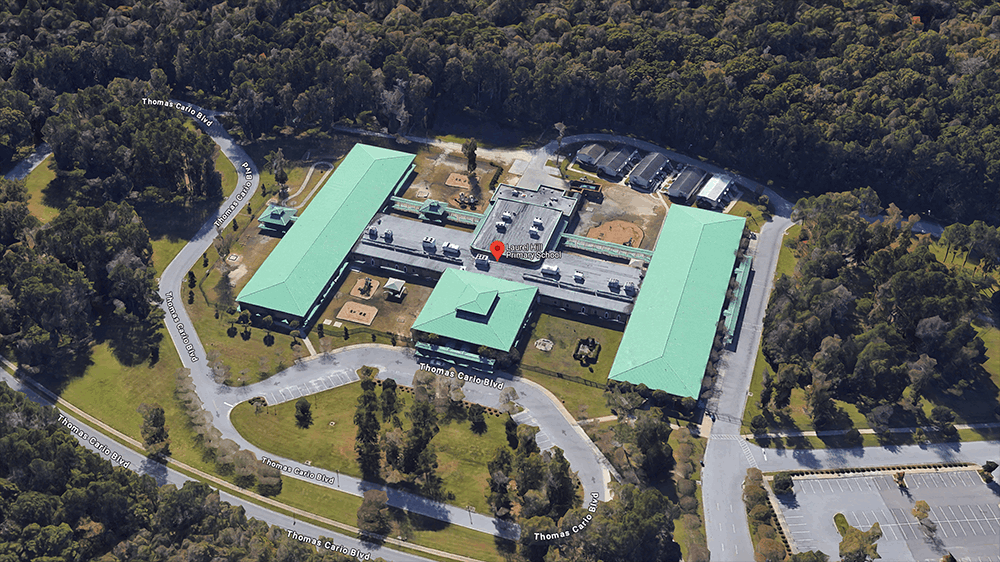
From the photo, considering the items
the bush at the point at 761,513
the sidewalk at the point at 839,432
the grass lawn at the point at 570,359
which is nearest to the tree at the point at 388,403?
the grass lawn at the point at 570,359

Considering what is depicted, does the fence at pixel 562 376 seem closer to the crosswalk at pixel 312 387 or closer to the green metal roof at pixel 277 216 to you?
the crosswalk at pixel 312 387

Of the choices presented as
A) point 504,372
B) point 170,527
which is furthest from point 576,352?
point 170,527

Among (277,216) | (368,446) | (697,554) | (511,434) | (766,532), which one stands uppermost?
(277,216)

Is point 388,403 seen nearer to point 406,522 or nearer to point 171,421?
point 406,522

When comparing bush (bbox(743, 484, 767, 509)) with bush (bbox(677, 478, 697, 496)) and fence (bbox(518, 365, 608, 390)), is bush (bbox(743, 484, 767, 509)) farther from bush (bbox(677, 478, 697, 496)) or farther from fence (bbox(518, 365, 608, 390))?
fence (bbox(518, 365, 608, 390))

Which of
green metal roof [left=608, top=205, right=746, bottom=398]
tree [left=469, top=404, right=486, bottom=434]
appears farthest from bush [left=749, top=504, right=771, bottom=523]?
tree [left=469, top=404, right=486, bottom=434]

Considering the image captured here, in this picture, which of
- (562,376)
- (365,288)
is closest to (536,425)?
(562,376)

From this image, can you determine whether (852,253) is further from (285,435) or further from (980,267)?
(285,435)
